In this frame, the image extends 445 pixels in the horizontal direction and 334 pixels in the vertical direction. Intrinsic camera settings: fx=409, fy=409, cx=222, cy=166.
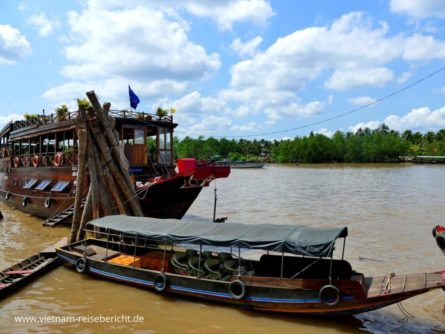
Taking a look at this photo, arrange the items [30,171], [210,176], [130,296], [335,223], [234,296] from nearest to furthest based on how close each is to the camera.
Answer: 1. [234,296]
2. [130,296]
3. [210,176]
4. [335,223]
5. [30,171]

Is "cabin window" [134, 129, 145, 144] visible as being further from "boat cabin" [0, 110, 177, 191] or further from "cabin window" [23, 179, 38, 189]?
"cabin window" [23, 179, 38, 189]

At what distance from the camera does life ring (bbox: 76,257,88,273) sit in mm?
13039

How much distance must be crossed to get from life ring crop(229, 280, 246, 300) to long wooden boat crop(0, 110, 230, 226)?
8201 millimetres

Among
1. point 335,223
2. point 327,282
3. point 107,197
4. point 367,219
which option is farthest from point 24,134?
point 327,282

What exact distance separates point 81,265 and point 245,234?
6.07 meters

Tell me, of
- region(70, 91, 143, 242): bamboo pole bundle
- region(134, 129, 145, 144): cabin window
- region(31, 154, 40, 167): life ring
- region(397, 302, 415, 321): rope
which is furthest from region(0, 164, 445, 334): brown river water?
region(134, 129, 145, 144): cabin window

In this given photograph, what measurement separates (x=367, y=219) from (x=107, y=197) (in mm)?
15418

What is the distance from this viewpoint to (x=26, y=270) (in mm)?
13242

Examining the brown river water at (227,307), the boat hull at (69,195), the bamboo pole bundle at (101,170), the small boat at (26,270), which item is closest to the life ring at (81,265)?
the brown river water at (227,307)

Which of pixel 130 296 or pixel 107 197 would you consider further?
pixel 107 197

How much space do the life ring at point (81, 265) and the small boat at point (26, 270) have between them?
51.5 inches

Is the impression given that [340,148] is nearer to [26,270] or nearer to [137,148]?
[137,148]

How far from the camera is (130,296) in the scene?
38.1ft

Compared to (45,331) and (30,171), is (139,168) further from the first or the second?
(45,331)
